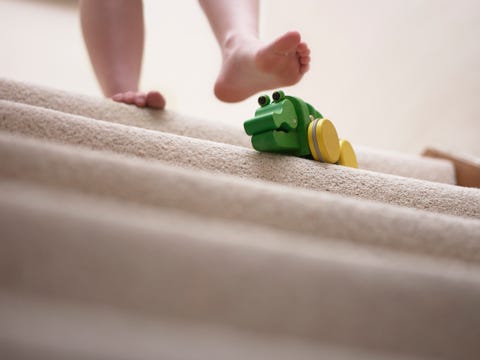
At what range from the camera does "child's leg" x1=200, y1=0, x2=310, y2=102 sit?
2.17 ft

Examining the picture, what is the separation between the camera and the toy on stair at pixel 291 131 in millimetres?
582

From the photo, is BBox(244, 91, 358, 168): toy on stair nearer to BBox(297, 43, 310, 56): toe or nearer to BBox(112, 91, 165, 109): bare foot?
BBox(297, 43, 310, 56): toe

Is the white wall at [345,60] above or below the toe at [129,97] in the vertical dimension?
above

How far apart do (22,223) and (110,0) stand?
26.3 inches

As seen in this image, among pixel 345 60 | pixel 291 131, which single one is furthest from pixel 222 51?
pixel 345 60

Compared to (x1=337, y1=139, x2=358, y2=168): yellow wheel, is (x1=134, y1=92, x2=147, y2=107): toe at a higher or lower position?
higher

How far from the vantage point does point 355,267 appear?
0.34 meters

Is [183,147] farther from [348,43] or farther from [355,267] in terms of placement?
[348,43]

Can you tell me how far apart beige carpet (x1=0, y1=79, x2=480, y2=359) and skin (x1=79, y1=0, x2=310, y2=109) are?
333mm

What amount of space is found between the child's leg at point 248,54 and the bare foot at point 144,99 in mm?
108

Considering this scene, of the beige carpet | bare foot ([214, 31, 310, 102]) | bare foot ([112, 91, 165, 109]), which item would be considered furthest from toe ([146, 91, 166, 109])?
the beige carpet

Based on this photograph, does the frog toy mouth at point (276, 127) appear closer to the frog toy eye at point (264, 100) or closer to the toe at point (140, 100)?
the frog toy eye at point (264, 100)

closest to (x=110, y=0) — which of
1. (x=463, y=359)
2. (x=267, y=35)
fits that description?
(x=463, y=359)

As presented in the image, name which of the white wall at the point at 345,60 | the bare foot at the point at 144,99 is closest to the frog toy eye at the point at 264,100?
the bare foot at the point at 144,99
